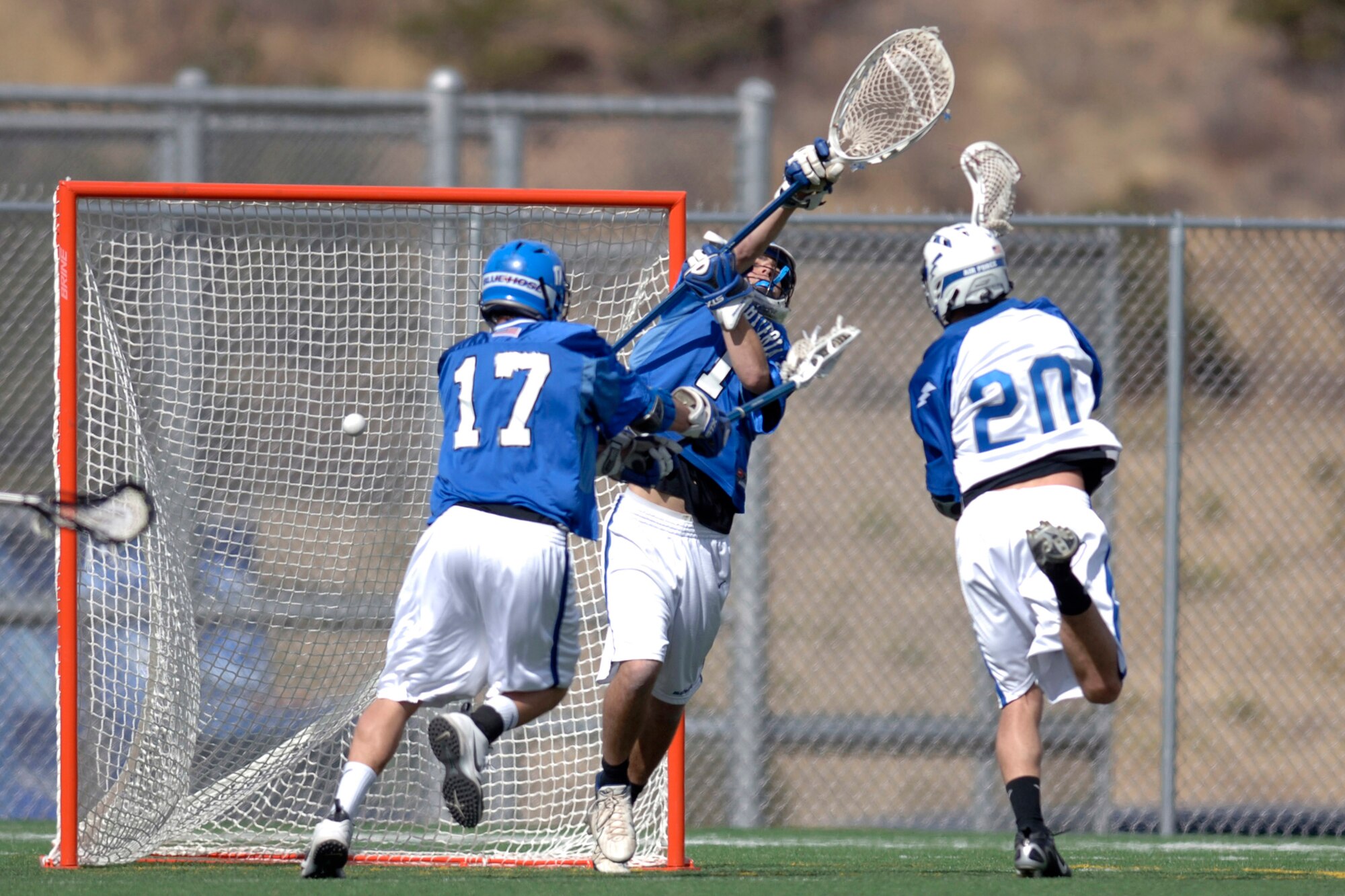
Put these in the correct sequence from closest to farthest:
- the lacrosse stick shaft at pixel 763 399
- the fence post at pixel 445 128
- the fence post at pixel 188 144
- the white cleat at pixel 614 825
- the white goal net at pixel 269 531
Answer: the white cleat at pixel 614 825 → the lacrosse stick shaft at pixel 763 399 → the white goal net at pixel 269 531 → the fence post at pixel 445 128 → the fence post at pixel 188 144

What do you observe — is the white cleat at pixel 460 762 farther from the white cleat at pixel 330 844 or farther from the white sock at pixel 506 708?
the white cleat at pixel 330 844

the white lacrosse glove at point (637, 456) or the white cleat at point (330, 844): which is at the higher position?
the white lacrosse glove at point (637, 456)

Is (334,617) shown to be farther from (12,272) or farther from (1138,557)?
(1138,557)

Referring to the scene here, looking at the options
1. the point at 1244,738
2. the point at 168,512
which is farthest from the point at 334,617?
the point at 1244,738

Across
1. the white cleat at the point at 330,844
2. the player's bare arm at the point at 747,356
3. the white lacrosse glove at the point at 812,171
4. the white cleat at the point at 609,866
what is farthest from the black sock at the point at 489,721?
the white lacrosse glove at the point at 812,171

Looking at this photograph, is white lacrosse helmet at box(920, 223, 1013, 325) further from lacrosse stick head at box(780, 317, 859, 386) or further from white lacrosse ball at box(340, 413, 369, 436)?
white lacrosse ball at box(340, 413, 369, 436)

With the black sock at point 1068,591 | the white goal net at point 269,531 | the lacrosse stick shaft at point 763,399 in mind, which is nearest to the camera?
the black sock at point 1068,591

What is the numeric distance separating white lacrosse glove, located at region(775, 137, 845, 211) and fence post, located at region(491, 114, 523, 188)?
2.75 meters

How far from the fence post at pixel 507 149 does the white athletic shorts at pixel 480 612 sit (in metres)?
3.32

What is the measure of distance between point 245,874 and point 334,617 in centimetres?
128

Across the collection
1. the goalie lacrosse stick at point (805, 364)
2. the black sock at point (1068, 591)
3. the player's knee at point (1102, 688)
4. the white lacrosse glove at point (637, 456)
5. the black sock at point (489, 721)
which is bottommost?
the black sock at point (489, 721)

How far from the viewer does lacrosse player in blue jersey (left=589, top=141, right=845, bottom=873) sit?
5.12m

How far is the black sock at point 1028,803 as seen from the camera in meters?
4.73

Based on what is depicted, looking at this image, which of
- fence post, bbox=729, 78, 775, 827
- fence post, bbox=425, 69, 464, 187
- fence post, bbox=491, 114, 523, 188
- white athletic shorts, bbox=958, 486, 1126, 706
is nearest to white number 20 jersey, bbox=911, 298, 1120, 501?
white athletic shorts, bbox=958, 486, 1126, 706
